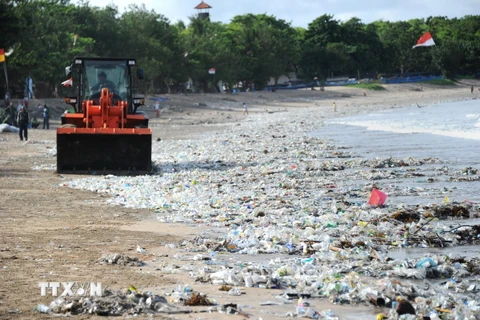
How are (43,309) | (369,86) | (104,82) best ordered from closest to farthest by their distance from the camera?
(43,309) → (104,82) → (369,86)

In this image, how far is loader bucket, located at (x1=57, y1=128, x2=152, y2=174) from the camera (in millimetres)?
18078

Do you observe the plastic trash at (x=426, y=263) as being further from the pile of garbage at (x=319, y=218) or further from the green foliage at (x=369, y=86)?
the green foliage at (x=369, y=86)

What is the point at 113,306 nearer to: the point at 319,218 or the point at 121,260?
the point at 121,260

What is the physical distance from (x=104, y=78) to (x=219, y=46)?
2633 inches

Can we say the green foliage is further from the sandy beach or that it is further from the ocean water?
the sandy beach

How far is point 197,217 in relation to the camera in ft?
38.3

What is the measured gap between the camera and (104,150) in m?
18.3

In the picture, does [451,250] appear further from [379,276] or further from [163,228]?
[163,228]

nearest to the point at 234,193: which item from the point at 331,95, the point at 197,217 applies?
the point at 197,217

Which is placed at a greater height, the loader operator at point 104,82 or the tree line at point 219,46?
the tree line at point 219,46

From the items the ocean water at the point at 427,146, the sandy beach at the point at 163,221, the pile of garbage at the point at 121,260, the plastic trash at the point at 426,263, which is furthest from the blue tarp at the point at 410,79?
the pile of garbage at the point at 121,260

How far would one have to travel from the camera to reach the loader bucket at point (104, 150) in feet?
59.3

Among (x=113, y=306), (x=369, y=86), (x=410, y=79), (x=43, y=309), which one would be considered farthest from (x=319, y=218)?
(x=410, y=79)

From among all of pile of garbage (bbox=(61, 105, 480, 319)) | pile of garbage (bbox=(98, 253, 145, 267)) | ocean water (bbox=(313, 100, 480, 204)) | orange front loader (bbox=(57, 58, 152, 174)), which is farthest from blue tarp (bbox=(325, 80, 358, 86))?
pile of garbage (bbox=(98, 253, 145, 267))
